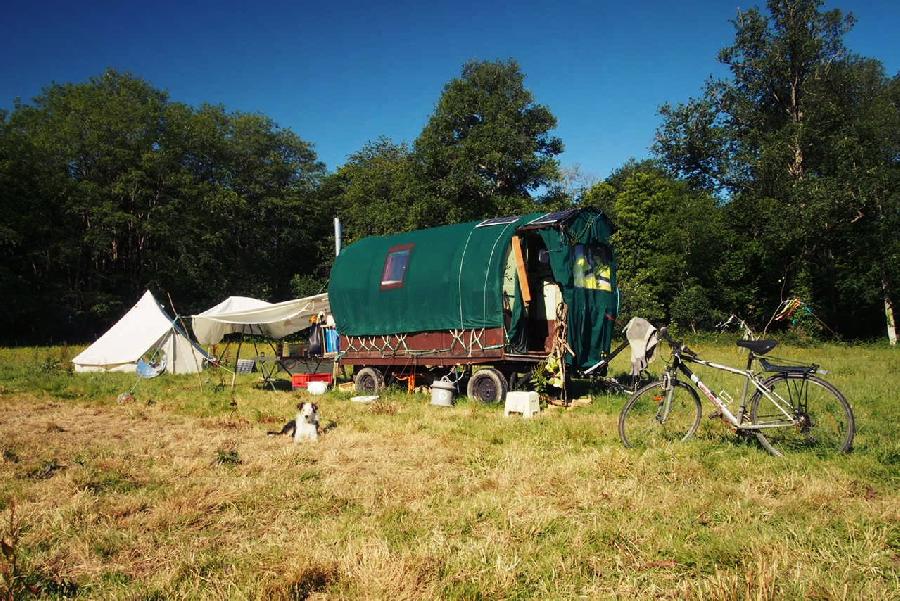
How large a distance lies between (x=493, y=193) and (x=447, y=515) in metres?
26.8

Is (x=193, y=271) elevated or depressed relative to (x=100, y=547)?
elevated

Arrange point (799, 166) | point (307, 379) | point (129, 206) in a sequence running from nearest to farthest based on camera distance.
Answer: point (307, 379), point (799, 166), point (129, 206)

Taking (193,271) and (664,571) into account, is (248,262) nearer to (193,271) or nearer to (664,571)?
(193,271)

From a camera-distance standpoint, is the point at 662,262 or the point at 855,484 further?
the point at 662,262

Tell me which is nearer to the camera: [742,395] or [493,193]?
[742,395]

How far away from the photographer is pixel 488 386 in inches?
449

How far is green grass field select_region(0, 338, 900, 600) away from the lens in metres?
3.53

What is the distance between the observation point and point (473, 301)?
37.4ft

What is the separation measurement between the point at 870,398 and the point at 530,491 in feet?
27.8

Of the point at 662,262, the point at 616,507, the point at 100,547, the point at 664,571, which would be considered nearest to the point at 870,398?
the point at 616,507

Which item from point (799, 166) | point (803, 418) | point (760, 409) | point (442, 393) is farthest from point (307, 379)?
point (799, 166)

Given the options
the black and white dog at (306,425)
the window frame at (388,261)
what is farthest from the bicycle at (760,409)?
the window frame at (388,261)

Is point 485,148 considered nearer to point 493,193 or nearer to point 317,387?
point 493,193

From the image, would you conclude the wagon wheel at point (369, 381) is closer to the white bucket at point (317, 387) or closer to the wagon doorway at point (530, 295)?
the white bucket at point (317, 387)
